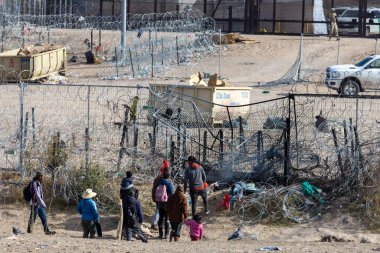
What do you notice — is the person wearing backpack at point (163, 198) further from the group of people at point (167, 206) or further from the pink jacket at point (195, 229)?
the pink jacket at point (195, 229)

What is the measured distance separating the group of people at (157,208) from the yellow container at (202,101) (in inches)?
92.1

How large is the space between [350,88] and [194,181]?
1714 centimetres

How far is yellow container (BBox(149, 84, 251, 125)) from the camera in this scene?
71.1 ft

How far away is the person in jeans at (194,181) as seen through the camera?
1758 cm

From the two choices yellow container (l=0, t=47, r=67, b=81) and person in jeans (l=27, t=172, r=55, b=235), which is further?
yellow container (l=0, t=47, r=67, b=81)

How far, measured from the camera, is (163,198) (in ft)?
55.8

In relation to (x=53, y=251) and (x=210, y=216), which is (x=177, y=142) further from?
(x=53, y=251)

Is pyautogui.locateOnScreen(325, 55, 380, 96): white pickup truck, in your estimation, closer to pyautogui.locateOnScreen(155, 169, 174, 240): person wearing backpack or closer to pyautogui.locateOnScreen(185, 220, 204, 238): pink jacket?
pyautogui.locateOnScreen(155, 169, 174, 240): person wearing backpack

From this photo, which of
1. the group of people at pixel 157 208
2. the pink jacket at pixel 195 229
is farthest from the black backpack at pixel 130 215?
the pink jacket at pixel 195 229

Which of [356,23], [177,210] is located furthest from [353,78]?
[356,23]

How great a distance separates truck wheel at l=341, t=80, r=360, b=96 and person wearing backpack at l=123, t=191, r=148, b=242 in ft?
60.3

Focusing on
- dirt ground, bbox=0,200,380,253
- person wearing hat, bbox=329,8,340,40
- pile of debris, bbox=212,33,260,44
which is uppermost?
person wearing hat, bbox=329,8,340,40

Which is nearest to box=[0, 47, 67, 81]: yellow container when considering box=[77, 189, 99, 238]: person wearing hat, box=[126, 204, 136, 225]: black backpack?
box=[77, 189, 99, 238]: person wearing hat

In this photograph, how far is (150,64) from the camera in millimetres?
41375
